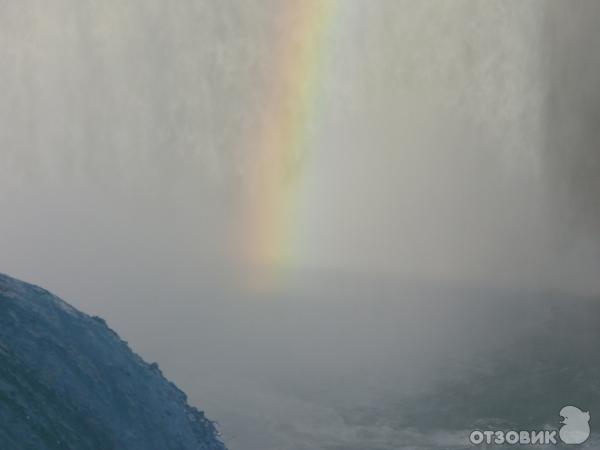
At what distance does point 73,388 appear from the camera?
7871 millimetres

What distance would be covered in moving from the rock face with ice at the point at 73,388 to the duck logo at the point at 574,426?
771 centimetres

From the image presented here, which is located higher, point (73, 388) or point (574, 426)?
point (574, 426)

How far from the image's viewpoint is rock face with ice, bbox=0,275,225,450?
24.0 feet

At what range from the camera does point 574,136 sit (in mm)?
24375

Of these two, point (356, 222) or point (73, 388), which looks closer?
point (73, 388)

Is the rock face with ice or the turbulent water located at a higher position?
the turbulent water

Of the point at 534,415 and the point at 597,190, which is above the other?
the point at 597,190

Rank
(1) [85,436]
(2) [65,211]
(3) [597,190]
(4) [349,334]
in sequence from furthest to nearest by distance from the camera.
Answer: (2) [65,211] < (3) [597,190] < (4) [349,334] < (1) [85,436]

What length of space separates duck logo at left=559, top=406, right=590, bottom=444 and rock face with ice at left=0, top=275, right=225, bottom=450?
771 cm

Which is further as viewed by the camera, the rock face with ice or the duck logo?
the duck logo

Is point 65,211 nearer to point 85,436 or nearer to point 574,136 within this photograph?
point 574,136

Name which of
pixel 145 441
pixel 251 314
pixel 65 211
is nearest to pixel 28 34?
pixel 65 211

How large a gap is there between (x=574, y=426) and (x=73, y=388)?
9916 millimetres

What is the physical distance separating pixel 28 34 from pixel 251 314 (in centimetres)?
1146
